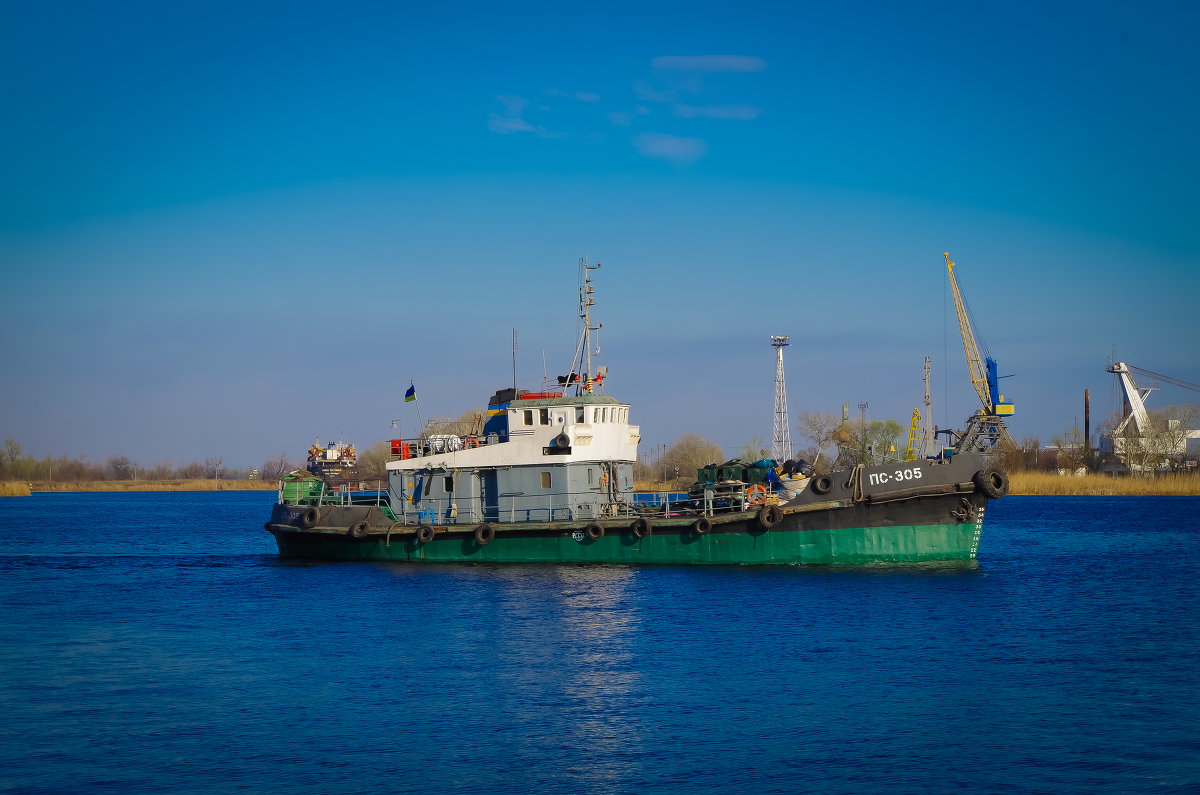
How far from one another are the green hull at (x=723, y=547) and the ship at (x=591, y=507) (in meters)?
0.04

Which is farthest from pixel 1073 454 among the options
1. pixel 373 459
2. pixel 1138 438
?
pixel 373 459

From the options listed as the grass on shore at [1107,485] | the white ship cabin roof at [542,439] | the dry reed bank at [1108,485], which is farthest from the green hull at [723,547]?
the dry reed bank at [1108,485]

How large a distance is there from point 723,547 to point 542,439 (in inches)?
280

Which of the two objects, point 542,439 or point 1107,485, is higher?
point 542,439

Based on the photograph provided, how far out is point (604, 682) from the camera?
21328 millimetres

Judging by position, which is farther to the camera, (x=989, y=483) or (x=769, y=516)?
(x=769, y=516)

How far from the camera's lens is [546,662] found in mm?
23031

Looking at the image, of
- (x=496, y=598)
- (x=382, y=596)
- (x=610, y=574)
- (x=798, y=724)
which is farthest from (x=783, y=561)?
(x=798, y=724)

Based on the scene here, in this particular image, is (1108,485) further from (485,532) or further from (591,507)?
(485,532)

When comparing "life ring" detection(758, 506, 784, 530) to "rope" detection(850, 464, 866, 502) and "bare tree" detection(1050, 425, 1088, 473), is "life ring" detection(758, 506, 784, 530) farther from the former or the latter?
"bare tree" detection(1050, 425, 1088, 473)

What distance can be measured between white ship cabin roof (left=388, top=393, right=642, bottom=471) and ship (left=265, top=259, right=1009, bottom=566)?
48mm

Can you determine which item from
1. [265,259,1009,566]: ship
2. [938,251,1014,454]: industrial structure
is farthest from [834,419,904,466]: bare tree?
[265,259,1009,566]: ship

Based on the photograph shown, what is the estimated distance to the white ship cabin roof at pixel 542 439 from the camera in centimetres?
3588

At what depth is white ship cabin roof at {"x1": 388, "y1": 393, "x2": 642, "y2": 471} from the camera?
35.9m
